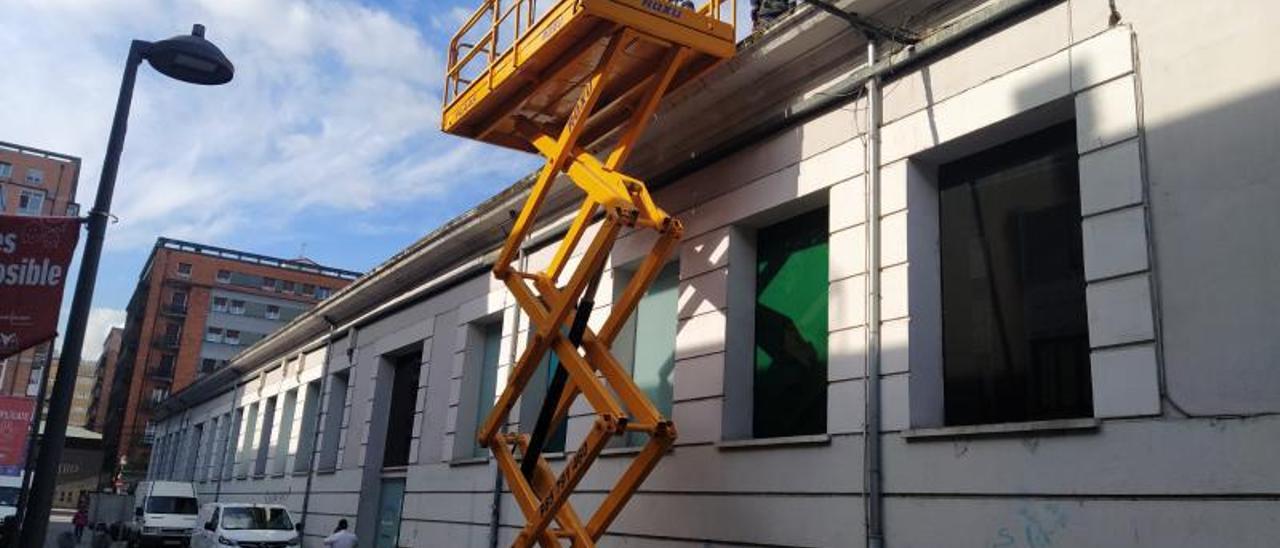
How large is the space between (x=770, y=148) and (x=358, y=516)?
13.6m

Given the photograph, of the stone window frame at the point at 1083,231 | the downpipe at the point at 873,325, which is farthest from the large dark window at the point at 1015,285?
the downpipe at the point at 873,325

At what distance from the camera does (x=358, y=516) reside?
20.3 m

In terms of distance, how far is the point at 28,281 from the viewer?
23.7 ft

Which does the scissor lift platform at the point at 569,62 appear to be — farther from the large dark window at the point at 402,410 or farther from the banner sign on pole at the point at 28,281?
the large dark window at the point at 402,410

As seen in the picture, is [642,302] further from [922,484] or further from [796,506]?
[922,484]

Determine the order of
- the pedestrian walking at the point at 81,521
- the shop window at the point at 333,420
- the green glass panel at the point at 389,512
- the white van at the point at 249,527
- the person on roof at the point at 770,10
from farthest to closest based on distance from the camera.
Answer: the pedestrian walking at the point at 81,521 < the shop window at the point at 333,420 < the white van at the point at 249,527 < the green glass panel at the point at 389,512 < the person on roof at the point at 770,10

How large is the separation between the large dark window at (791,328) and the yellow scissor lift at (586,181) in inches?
54.9

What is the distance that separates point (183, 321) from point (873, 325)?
3637 inches

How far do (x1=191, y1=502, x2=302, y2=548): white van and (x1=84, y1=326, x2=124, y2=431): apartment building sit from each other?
93.2 m

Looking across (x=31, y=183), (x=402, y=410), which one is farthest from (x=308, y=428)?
(x=31, y=183)

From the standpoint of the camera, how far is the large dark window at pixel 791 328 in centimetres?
991

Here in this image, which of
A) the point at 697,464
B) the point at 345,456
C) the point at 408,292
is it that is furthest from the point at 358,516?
the point at 697,464

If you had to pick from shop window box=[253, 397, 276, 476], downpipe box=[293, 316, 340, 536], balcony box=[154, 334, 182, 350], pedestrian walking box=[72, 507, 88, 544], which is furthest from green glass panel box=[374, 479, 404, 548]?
balcony box=[154, 334, 182, 350]

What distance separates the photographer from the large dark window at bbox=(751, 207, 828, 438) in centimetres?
991
